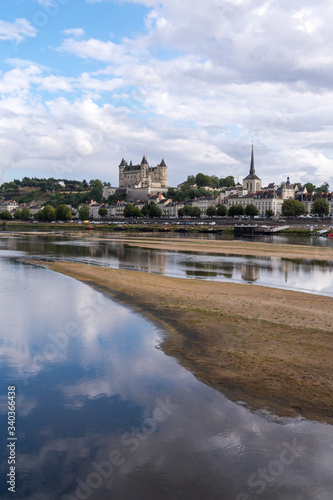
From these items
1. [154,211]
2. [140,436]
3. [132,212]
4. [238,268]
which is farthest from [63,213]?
[140,436]

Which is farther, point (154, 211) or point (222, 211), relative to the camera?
point (154, 211)

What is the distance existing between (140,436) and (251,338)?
20.7ft

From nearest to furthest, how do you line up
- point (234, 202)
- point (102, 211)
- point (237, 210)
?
point (237, 210) < point (234, 202) < point (102, 211)

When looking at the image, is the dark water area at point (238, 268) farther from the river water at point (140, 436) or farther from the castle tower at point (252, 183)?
the castle tower at point (252, 183)

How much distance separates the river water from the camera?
6.63m

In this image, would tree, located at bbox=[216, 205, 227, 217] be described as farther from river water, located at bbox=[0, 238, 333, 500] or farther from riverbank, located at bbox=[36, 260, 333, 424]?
river water, located at bbox=[0, 238, 333, 500]

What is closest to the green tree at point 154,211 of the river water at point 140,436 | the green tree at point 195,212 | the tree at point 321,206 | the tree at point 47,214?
the green tree at point 195,212

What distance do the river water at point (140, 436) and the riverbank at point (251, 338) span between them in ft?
2.03

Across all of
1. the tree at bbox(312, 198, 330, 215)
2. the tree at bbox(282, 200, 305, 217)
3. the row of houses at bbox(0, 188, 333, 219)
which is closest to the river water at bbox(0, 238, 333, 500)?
the tree at bbox(282, 200, 305, 217)

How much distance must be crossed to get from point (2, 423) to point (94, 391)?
2.25m

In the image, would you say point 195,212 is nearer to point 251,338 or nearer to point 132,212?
point 132,212

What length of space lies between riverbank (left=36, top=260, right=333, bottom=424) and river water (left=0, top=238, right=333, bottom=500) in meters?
0.62

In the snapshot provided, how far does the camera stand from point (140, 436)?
796 centimetres

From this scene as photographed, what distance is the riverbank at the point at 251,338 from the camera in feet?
31.0
